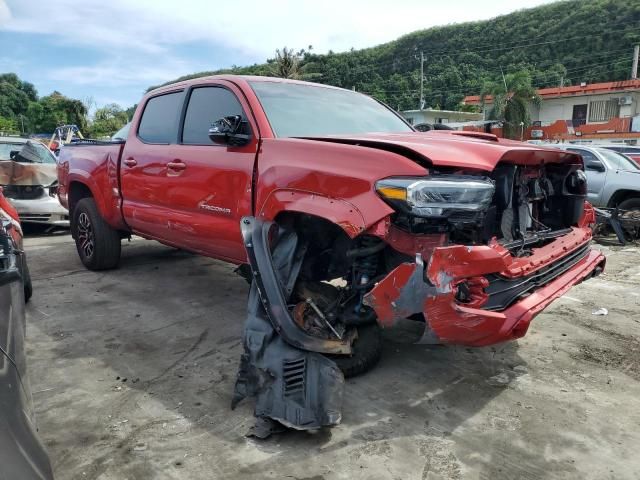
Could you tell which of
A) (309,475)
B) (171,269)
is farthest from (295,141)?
(171,269)

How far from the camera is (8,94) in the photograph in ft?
260

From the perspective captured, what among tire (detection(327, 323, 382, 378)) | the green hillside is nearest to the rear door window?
tire (detection(327, 323, 382, 378))

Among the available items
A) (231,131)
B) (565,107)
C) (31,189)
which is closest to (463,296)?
(231,131)

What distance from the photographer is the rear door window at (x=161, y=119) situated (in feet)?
14.8

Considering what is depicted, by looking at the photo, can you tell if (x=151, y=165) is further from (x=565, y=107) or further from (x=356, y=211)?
(x=565, y=107)

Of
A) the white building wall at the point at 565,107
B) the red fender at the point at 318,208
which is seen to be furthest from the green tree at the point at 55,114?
the red fender at the point at 318,208

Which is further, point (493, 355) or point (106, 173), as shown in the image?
point (106, 173)

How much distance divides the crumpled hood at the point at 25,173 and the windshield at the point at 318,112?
6.18 m

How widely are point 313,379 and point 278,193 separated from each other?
1.11 m

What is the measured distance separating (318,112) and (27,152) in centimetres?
721

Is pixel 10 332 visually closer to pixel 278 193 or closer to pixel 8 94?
pixel 278 193

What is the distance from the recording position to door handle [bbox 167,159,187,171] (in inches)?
164

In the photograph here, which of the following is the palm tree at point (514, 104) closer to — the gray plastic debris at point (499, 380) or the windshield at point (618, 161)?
the windshield at point (618, 161)

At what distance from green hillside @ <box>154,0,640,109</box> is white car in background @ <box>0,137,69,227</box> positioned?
3927 cm
